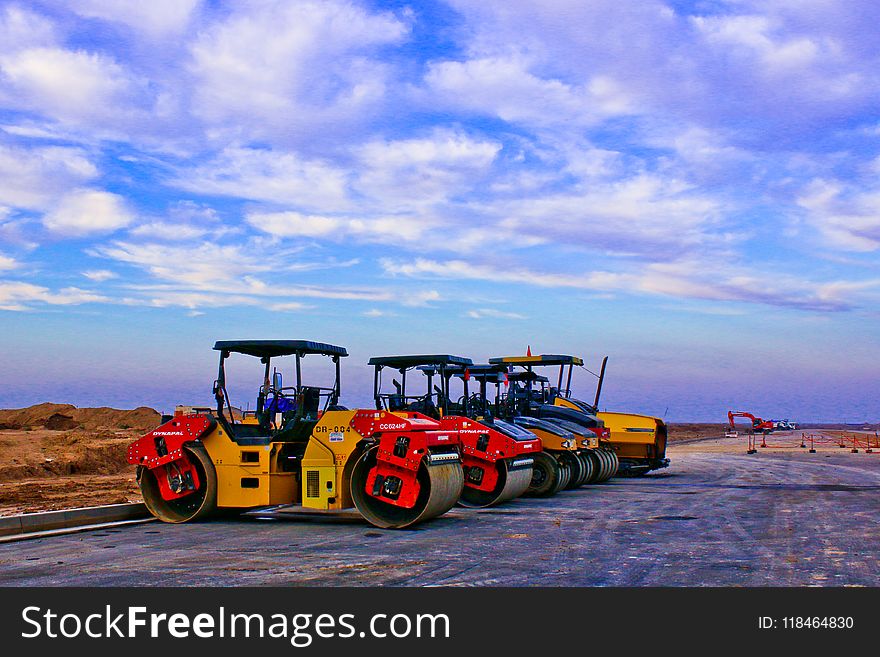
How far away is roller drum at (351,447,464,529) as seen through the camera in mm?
13344

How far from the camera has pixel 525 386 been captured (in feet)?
79.2

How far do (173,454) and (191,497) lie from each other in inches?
29.3

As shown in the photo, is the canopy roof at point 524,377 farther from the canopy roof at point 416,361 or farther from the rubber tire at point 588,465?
the canopy roof at point 416,361

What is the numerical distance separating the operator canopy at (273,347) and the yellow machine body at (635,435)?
45.4 ft

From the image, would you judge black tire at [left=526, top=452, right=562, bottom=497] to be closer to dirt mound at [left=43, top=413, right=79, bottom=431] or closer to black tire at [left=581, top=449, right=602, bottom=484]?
black tire at [left=581, top=449, right=602, bottom=484]

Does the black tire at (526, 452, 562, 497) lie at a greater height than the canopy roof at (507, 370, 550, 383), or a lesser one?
lesser

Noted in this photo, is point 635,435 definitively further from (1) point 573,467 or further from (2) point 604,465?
(1) point 573,467

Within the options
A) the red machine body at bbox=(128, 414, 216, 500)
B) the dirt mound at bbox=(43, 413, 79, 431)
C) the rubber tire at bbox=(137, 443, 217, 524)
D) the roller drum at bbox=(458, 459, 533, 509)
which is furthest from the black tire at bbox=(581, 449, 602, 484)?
the dirt mound at bbox=(43, 413, 79, 431)

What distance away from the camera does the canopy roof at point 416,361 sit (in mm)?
16562

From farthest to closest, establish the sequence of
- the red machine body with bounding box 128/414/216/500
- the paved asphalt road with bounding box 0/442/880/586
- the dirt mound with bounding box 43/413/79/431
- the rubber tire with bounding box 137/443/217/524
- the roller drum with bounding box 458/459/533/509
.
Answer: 1. the dirt mound with bounding box 43/413/79/431
2. the roller drum with bounding box 458/459/533/509
3. the red machine body with bounding box 128/414/216/500
4. the rubber tire with bounding box 137/443/217/524
5. the paved asphalt road with bounding box 0/442/880/586

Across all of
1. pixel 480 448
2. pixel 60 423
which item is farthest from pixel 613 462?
pixel 60 423

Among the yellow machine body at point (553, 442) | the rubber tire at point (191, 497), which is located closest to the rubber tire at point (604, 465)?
the yellow machine body at point (553, 442)

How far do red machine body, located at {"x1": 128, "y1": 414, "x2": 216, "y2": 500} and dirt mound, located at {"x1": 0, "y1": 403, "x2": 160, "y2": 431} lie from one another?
45.2 metres

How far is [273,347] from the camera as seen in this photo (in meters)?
14.8
